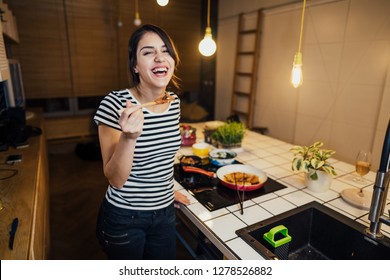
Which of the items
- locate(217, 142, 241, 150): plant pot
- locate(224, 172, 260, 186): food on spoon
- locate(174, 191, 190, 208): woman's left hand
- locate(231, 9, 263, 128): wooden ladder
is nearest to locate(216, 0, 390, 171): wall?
locate(231, 9, 263, 128): wooden ladder

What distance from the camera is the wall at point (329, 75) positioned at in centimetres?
233

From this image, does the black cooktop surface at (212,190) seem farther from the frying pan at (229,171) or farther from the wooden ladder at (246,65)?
the wooden ladder at (246,65)

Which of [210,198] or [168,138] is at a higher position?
[168,138]

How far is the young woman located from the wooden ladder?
8.99 feet

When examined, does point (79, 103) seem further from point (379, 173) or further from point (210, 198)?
point (379, 173)

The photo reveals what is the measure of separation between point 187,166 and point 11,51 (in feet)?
10.9

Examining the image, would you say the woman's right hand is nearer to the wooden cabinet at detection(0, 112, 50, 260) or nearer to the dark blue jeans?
the dark blue jeans

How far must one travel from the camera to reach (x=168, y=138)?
1.00 metres

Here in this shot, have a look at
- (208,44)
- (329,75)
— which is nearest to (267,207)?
(208,44)

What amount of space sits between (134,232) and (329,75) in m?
2.57

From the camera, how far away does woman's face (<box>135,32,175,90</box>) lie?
935mm
